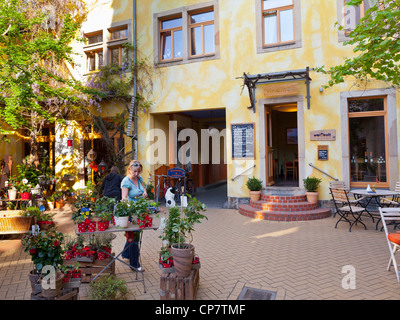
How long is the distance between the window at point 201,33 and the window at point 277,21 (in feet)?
6.01

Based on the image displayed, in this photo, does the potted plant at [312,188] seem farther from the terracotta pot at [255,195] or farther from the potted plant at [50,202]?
the potted plant at [50,202]

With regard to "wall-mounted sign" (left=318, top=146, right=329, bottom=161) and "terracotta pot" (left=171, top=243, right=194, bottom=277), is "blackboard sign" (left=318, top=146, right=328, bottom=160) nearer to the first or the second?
"wall-mounted sign" (left=318, top=146, right=329, bottom=161)

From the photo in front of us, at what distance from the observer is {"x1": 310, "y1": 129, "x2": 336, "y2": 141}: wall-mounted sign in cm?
807

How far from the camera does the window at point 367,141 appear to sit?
7.85 meters

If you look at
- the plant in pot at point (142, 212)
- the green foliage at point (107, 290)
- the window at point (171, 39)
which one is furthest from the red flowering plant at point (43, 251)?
the window at point (171, 39)

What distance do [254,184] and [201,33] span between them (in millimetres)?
5589

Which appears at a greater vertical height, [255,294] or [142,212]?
[142,212]

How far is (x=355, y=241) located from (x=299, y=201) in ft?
8.64

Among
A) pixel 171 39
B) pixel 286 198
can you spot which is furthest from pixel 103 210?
pixel 171 39

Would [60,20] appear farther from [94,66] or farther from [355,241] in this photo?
[355,241]

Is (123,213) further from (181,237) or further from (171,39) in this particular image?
(171,39)

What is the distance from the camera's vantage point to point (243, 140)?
29.4 ft

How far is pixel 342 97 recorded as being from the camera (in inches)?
314
